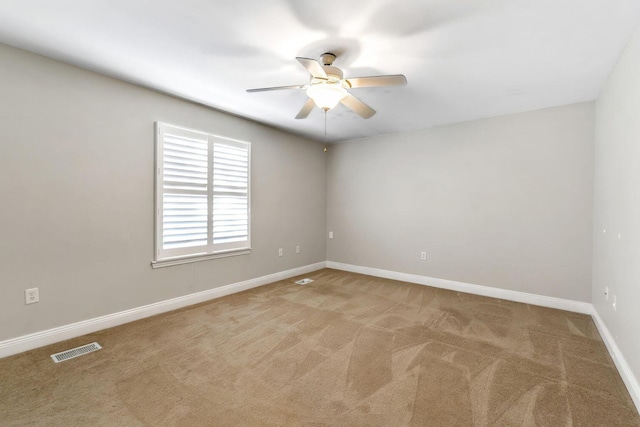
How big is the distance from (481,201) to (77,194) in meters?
4.80

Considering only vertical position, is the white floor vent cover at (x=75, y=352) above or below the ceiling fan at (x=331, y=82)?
below

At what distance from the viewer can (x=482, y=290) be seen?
4.05 metres

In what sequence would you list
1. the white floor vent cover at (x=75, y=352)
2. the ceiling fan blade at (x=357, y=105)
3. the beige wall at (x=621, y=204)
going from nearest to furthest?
1. the beige wall at (x=621, y=204)
2. the white floor vent cover at (x=75, y=352)
3. the ceiling fan blade at (x=357, y=105)

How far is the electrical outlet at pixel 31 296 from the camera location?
7.98 feet

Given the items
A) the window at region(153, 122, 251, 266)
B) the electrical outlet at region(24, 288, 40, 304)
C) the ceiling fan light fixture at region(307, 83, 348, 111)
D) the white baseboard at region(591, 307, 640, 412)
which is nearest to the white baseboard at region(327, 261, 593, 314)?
the white baseboard at region(591, 307, 640, 412)

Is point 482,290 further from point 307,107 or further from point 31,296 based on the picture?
point 31,296

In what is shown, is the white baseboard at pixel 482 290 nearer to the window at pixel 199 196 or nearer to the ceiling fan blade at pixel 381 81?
the window at pixel 199 196

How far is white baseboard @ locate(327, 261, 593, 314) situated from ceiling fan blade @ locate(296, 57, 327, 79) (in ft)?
11.7

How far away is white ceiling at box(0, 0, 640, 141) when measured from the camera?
6.07ft

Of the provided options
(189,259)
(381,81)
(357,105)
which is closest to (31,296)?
(189,259)

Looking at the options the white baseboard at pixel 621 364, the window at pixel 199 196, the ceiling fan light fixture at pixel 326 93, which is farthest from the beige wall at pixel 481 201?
the ceiling fan light fixture at pixel 326 93

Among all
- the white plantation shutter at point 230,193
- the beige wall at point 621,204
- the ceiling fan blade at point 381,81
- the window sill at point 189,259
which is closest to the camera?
the beige wall at point 621,204

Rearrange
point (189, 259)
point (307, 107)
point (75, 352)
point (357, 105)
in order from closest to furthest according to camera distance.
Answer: point (75, 352)
point (357, 105)
point (307, 107)
point (189, 259)

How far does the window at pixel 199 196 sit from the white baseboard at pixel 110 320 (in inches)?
19.0
